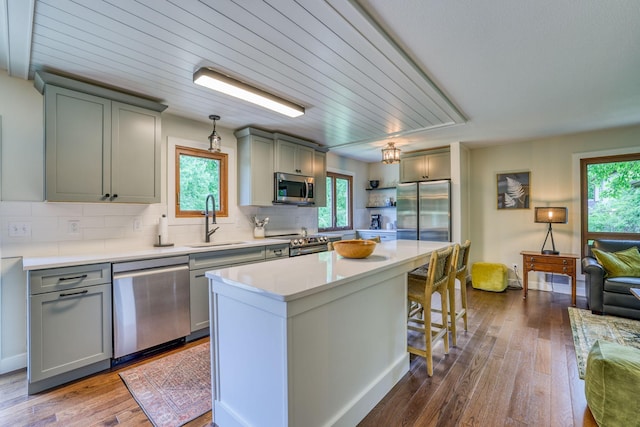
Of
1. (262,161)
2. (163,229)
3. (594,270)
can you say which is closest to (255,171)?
(262,161)

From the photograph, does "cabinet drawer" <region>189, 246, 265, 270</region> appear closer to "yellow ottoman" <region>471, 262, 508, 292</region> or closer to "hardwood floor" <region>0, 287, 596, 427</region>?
"hardwood floor" <region>0, 287, 596, 427</region>

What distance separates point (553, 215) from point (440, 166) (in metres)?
1.70

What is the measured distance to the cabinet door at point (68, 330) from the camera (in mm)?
2029

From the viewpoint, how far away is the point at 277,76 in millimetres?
2439

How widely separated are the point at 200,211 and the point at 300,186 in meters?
1.45

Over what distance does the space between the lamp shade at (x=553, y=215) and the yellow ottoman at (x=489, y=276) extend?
0.91 metres

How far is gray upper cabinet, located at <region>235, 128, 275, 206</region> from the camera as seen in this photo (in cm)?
377

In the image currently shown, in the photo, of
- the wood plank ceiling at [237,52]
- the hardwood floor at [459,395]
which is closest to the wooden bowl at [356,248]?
the hardwood floor at [459,395]

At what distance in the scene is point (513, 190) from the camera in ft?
16.0

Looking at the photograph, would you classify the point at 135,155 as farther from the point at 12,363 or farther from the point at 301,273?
the point at 301,273

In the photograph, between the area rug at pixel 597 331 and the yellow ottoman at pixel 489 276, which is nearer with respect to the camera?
the area rug at pixel 597 331

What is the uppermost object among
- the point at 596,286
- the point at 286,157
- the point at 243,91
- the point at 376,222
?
the point at 243,91

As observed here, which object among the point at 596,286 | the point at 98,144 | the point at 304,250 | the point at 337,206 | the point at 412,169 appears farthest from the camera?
the point at 337,206

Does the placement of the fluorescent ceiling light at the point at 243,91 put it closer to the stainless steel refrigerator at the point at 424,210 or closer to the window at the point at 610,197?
the stainless steel refrigerator at the point at 424,210
